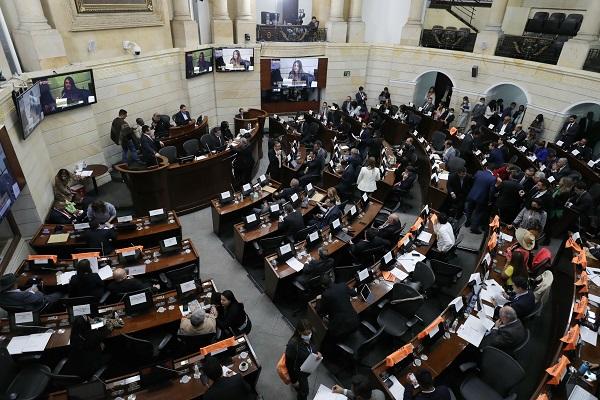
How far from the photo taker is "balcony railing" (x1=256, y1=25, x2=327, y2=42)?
15.5 meters

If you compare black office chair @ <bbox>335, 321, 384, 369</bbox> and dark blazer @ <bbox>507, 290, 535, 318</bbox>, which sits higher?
dark blazer @ <bbox>507, 290, 535, 318</bbox>

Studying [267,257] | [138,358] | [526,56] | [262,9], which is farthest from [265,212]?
[262,9]

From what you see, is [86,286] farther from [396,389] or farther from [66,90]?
[66,90]

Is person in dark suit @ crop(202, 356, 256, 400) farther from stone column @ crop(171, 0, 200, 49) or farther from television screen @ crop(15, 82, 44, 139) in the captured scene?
stone column @ crop(171, 0, 200, 49)

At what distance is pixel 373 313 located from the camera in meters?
6.39

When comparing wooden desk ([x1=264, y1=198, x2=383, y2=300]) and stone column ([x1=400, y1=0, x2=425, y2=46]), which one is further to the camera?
stone column ([x1=400, y1=0, x2=425, y2=46])

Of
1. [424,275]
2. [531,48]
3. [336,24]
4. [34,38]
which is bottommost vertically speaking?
[424,275]

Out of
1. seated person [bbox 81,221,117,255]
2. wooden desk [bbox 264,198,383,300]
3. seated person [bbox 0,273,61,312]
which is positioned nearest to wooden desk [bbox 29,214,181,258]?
seated person [bbox 81,221,117,255]

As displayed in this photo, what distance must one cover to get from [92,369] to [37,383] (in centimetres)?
62

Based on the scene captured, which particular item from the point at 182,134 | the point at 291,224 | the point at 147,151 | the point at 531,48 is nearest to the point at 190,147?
the point at 182,134

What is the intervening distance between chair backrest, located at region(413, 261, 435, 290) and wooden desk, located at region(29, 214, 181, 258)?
4646 millimetres

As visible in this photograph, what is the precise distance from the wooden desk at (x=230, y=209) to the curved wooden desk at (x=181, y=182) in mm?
1196

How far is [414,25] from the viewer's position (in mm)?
16141

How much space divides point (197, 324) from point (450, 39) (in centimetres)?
1481
